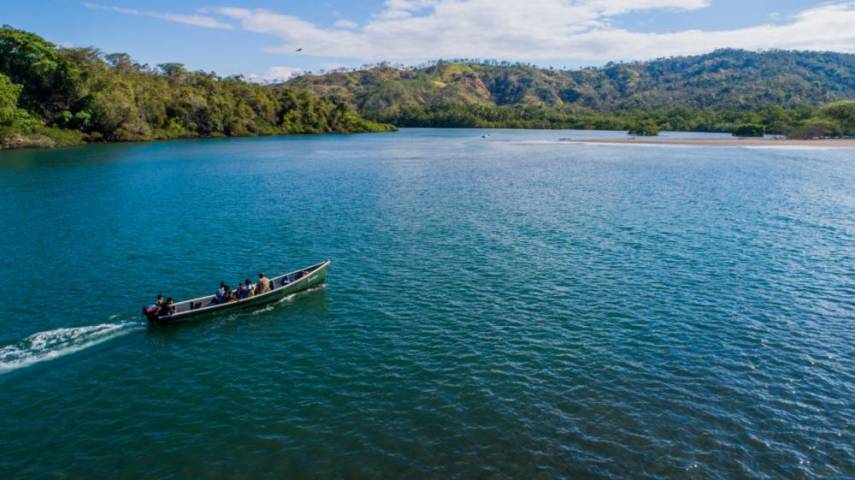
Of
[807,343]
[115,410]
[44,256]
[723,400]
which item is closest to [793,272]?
[807,343]

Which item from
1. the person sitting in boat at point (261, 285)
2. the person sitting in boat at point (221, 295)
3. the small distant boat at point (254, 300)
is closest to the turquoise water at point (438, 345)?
the small distant boat at point (254, 300)

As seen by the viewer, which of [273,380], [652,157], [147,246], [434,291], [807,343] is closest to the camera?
[273,380]

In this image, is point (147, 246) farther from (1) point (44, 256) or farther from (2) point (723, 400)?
(2) point (723, 400)

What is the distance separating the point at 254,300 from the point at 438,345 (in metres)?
15.7

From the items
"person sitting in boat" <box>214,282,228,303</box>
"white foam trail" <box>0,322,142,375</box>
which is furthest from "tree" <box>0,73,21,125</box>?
"person sitting in boat" <box>214,282,228,303</box>

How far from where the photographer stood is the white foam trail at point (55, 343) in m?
32.8

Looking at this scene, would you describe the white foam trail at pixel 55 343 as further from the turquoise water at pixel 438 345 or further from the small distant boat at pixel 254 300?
the small distant boat at pixel 254 300

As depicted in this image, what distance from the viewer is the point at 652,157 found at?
518 feet

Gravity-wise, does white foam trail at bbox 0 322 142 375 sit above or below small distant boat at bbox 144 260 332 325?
below

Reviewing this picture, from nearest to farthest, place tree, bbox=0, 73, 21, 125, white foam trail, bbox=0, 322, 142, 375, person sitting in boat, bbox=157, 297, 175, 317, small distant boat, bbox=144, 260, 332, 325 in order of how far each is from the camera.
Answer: white foam trail, bbox=0, 322, 142, 375 < person sitting in boat, bbox=157, 297, 175, 317 < small distant boat, bbox=144, 260, 332, 325 < tree, bbox=0, 73, 21, 125

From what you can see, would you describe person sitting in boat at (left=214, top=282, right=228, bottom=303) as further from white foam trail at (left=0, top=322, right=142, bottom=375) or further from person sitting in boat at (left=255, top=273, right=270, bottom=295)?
white foam trail at (left=0, top=322, right=142, bottom=375)

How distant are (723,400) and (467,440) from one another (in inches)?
582

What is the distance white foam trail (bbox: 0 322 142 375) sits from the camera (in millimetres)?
32844

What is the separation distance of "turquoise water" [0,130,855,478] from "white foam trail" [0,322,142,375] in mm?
169
